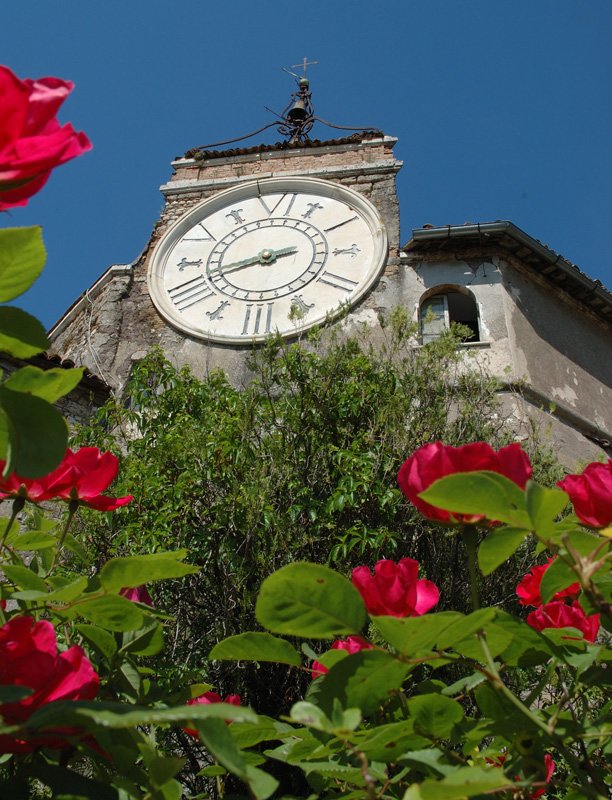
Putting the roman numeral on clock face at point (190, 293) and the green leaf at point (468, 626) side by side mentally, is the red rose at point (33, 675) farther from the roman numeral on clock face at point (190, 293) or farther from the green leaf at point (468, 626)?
the roman numeral on clock face at point (190, 293)

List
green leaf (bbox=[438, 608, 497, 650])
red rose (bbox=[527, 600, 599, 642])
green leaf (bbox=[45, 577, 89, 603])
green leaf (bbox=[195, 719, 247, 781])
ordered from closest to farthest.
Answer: green leaf (bbox=[195, 719, 247, 781]) < green leaf (bbox=[438, 608, 497, 650]) < green leaf (bbox=[45, 577, 89, 603]) < red rose (bbox=[527, 600, 599, 642])

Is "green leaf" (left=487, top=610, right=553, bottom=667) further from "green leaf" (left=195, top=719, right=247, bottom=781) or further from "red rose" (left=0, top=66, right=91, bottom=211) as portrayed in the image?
"red rose" (left=0, top=66, right=91, bottom=211)

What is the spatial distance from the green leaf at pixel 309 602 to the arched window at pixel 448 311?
7.01 m

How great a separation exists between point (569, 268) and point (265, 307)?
334 centimetres

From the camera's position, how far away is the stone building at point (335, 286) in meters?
8.20

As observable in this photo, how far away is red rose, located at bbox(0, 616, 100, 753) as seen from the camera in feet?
3.59

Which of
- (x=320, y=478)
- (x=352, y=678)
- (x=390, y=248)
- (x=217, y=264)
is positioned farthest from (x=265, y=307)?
(x=352, y=678)

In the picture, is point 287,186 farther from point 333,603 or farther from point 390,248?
point 333,603

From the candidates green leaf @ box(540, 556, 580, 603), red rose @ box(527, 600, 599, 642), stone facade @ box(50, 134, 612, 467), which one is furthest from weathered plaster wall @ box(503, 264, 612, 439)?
green leaf @ box(540, 556, 580, 603)

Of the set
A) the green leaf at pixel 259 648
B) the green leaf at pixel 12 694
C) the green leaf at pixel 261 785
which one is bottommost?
the green leaf at pixel 261 785

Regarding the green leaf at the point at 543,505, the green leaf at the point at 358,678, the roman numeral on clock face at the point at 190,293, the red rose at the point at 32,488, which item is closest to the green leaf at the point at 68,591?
the red rose at the point at 32,488

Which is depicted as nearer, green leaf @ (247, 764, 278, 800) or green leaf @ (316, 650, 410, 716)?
green leaf @ (247, 764, 278, 800)

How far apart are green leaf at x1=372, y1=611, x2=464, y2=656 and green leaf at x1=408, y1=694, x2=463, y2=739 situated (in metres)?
0.17

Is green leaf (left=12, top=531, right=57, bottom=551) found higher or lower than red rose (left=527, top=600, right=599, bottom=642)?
higher
